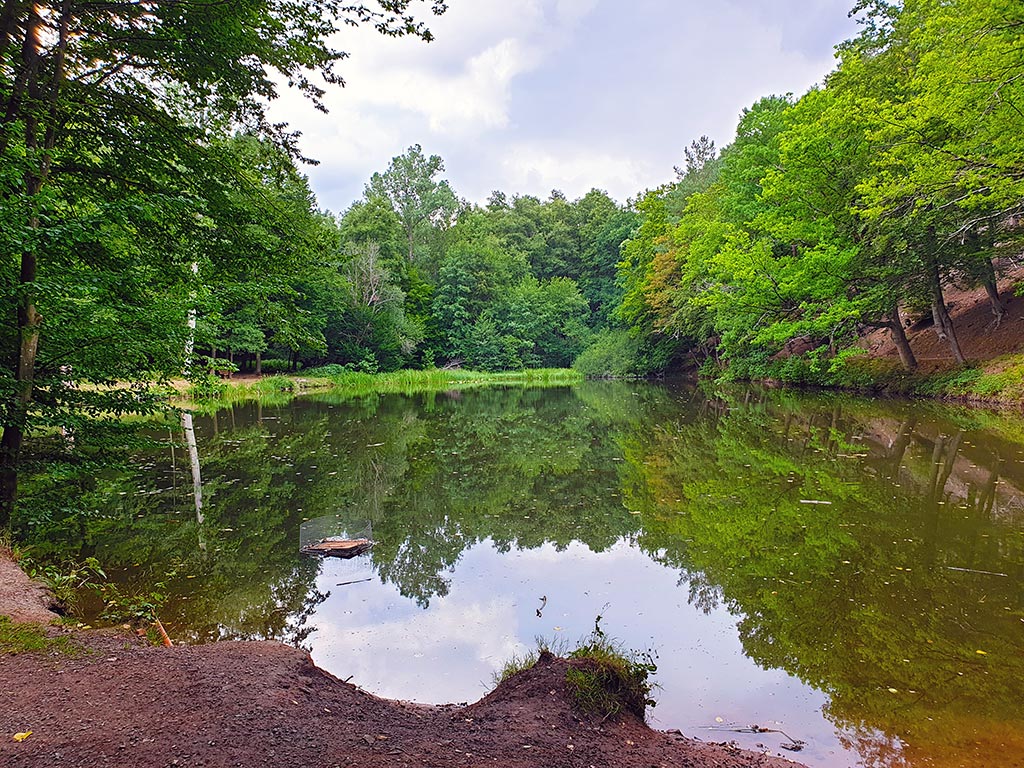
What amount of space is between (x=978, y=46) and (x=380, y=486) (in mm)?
16309

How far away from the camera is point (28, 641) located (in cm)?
318

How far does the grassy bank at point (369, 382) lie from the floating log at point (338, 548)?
52.4ft

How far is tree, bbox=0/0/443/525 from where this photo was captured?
477cm

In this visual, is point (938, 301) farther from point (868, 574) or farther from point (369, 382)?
point (369, 382)

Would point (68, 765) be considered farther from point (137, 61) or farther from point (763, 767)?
point (137, 61)

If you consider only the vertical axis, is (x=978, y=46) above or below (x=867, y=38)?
below

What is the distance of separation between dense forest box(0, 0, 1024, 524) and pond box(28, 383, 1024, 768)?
2057mm

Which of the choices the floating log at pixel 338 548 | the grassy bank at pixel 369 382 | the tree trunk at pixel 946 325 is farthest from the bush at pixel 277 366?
the tree trunk at pixel 946 325

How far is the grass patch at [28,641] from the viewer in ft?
10.2

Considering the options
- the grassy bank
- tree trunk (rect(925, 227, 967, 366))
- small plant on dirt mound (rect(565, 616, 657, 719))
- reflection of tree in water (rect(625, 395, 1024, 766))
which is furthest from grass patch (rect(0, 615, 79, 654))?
tree trunk (rect(925, 227, 967, 366))

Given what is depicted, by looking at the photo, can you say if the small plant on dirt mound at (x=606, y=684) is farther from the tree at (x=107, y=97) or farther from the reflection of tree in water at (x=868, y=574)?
the tree at (x=107, y=97)

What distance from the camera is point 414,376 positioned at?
36.7m

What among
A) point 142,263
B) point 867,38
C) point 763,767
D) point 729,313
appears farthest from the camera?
point 729,313

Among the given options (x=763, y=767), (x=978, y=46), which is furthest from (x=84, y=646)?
(x=978, y=46)
